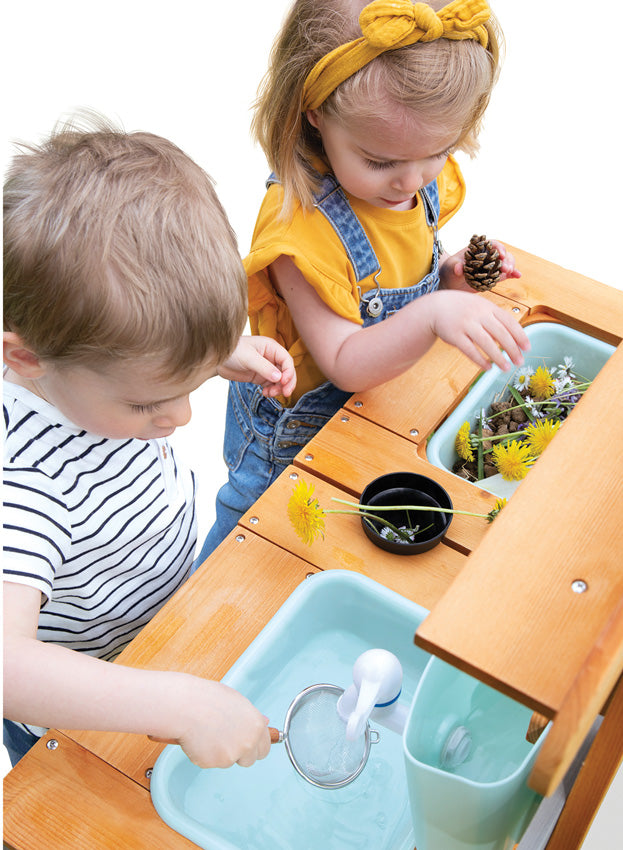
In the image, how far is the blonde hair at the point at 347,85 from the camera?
0.86m

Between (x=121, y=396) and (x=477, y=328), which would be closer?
(x=121, y=396)

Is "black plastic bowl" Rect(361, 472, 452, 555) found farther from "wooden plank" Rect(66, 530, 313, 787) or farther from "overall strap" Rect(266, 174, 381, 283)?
"overall strap" Rect(266, 174, 381, 283)

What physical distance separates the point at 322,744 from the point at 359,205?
0.71 m

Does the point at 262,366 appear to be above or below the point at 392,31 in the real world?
below

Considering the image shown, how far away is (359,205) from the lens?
1047 millimetres

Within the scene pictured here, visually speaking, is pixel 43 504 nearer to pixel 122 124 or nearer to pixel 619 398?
pixel 122 124

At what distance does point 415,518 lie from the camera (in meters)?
0.93

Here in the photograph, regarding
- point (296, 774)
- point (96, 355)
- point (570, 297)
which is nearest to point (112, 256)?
point (96, 355)

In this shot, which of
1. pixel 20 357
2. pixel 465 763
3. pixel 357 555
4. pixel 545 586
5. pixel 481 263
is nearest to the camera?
pixel 545 586

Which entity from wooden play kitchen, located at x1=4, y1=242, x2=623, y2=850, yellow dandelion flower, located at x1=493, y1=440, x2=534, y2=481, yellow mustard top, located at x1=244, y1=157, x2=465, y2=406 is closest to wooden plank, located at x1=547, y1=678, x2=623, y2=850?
wooden play kitchen, located at x1=4, y1=242, x2=623, y2=850

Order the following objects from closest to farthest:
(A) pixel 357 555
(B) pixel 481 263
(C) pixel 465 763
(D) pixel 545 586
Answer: (D) pixel 545 586 → (C) pixel 465 763 → (A) pixel 357 555 → (B) pixel 481 263

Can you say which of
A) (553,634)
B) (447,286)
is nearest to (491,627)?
(553,634)

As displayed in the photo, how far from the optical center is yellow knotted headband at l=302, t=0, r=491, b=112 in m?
0.83

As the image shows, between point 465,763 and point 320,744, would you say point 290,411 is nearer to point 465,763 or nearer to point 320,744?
point 320,744
